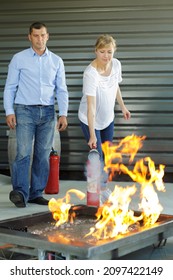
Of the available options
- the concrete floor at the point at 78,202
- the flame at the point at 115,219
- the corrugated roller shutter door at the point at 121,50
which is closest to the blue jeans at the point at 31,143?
the concrete floor at the point at 78,202

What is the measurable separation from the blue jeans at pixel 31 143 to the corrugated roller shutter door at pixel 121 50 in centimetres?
239

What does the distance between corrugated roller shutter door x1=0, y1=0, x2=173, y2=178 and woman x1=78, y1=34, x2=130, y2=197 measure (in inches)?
94.1

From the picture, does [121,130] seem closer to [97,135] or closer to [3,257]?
[97,135]

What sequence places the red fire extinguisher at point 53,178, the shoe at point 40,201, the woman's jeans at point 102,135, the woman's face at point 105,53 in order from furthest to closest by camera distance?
the red fire extinguisher at point 53,178 → the shoe at point 40,201 → the woman's jeans at point 102,135 → the woman's face at point 105,53

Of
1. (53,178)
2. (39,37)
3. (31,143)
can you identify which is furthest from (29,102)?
(53,178)

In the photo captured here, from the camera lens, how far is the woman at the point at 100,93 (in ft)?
18.8

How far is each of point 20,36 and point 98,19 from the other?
1.18 meters

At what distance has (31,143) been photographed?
6.20 metres

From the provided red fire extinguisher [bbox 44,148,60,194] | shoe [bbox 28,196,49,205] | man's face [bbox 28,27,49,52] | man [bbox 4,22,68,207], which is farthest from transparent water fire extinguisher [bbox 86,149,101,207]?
red fire extinguisher [bbox 44,148,60,194]

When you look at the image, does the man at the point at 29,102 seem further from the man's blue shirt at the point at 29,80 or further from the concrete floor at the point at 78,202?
the concrete floor at the point at 78,202

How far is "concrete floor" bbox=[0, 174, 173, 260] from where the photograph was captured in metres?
4.30

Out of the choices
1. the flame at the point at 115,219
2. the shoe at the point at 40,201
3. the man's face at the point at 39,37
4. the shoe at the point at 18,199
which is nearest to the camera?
the flame at the point at 115,219

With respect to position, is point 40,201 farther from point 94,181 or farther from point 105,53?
point 105,53
